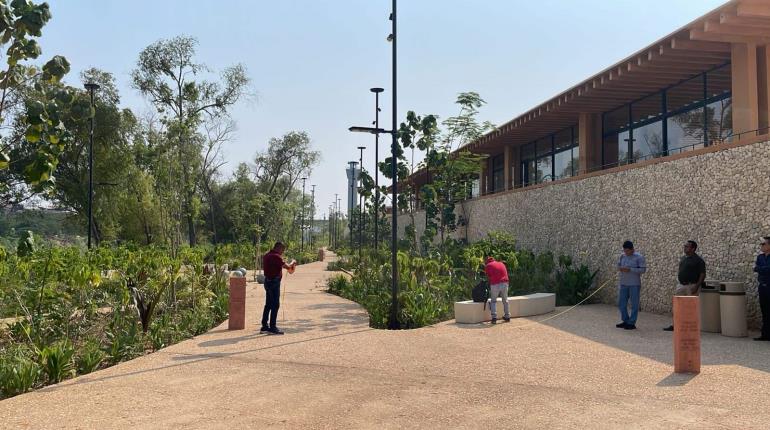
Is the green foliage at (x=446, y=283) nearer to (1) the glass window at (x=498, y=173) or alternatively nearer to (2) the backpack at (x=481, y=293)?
(2) the backpack at (x=481, y=293)

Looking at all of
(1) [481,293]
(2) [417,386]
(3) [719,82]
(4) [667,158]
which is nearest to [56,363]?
(2) [417,386]

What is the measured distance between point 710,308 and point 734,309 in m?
0.57

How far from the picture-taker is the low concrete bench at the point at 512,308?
10750 millimetres

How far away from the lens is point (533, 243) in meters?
17.7

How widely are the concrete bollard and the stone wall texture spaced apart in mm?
8680

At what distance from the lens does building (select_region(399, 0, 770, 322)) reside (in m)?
9.88

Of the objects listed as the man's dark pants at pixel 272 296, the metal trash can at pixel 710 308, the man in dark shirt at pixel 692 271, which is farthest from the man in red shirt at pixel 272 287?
the metal trash can at pixel 710 308

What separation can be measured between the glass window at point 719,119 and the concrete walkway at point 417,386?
6431 mm

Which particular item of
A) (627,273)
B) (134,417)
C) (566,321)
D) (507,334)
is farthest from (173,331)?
(627,273)

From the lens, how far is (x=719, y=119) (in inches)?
529

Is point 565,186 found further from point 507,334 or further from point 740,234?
point 507,334

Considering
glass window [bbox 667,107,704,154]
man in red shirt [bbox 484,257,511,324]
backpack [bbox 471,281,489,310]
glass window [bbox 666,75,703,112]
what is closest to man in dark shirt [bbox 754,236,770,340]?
man in red shirt [bbox 484,257,511,324]

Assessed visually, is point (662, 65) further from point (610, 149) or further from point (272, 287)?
point (272, 287)

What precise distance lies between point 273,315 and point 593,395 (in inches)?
227
